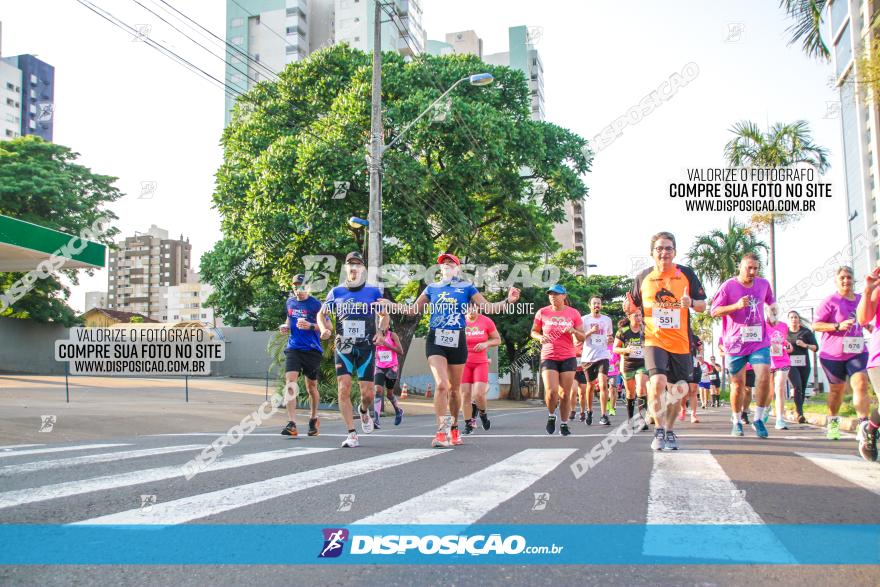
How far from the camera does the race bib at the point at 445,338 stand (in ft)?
25.4

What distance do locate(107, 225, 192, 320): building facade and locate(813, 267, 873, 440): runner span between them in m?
149

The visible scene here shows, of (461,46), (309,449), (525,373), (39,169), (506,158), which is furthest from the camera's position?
(461,46)

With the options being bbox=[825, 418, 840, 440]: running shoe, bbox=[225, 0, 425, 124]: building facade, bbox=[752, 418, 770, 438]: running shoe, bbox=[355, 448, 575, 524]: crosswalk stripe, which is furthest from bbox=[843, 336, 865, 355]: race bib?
bbox=[225, 0, 425, 124]: building facade

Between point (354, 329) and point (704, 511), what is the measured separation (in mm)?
4919

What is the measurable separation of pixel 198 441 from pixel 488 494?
17.5 feet

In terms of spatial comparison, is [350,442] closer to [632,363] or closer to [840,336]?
[840,336]

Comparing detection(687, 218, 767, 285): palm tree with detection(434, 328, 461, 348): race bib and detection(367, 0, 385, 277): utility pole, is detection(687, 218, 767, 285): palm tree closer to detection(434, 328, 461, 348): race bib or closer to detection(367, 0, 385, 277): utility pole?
detection(367, 0, 385, 277): utility pole

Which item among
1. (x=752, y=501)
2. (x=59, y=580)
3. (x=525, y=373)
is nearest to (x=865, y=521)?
(x=752, y=501)

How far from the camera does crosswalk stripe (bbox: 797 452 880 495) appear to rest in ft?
16.0

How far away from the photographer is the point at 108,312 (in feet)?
260

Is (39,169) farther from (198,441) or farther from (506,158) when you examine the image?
(198,441)

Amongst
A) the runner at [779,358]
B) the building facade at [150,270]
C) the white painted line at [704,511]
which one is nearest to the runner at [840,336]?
the runner at [779,358]

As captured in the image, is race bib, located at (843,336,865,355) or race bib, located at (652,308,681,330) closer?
race bib, located at (652,308,681,330)

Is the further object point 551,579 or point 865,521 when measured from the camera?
point 865,521
